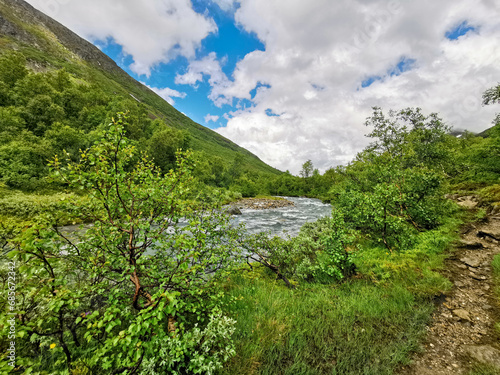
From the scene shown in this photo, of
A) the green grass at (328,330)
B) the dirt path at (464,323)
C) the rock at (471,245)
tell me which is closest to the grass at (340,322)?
the green grass at (328,330)

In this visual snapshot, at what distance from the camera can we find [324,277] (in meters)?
7.86

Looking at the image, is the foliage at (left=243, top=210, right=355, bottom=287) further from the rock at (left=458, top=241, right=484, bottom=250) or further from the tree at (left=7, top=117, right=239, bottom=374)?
the rock at (left=458, top=241, right=484, bottom=250)

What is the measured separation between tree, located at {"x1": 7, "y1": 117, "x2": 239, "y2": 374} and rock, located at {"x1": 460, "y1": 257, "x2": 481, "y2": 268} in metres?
→ 9.71

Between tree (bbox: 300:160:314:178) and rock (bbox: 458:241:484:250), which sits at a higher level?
tree (bbox: 300:160:314:178)

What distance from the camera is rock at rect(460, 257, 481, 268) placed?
7145 millimetres

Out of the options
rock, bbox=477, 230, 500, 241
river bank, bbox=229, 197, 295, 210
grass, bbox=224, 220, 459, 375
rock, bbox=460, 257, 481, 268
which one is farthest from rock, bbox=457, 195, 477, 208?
river bank, bbox=229, 197, 295, 210

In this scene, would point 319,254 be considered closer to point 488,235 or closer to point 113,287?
point 113,287

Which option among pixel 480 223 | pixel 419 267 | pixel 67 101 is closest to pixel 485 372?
pixel 419 267

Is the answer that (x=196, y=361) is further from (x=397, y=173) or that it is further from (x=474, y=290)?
(x=397, y=173)

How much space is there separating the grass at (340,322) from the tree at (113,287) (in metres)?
0.97

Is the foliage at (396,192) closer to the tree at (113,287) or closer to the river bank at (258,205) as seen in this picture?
the tree at (113,287)

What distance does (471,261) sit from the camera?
7.40 meters

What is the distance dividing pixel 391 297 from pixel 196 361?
6.16 meters

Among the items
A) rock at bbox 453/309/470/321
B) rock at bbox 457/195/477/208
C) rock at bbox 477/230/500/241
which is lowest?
rock at bbox 453/309/470/321
